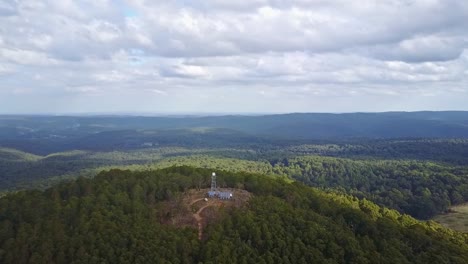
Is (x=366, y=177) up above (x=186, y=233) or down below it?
below

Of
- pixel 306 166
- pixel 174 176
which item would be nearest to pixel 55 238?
pixel 174 176

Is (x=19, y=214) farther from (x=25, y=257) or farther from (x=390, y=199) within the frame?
(x=390, y=199)

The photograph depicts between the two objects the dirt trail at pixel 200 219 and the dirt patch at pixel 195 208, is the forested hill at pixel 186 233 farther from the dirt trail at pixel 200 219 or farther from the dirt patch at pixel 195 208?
the dirt trail at pixel 200 219

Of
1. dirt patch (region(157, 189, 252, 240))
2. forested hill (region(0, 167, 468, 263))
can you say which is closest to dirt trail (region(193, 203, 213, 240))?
dirt patch (region(157, 189, 252, 240))

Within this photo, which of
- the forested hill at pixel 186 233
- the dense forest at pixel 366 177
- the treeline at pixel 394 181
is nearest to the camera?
the forested hill at pixel 186 233

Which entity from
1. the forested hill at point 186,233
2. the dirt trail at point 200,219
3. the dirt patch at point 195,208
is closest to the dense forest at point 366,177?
the forested hill at point 186,233

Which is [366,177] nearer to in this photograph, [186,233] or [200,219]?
[200,219]

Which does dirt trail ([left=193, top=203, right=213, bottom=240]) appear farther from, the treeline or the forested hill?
the treeline

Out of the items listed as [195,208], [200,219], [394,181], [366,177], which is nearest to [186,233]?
[200,219]
